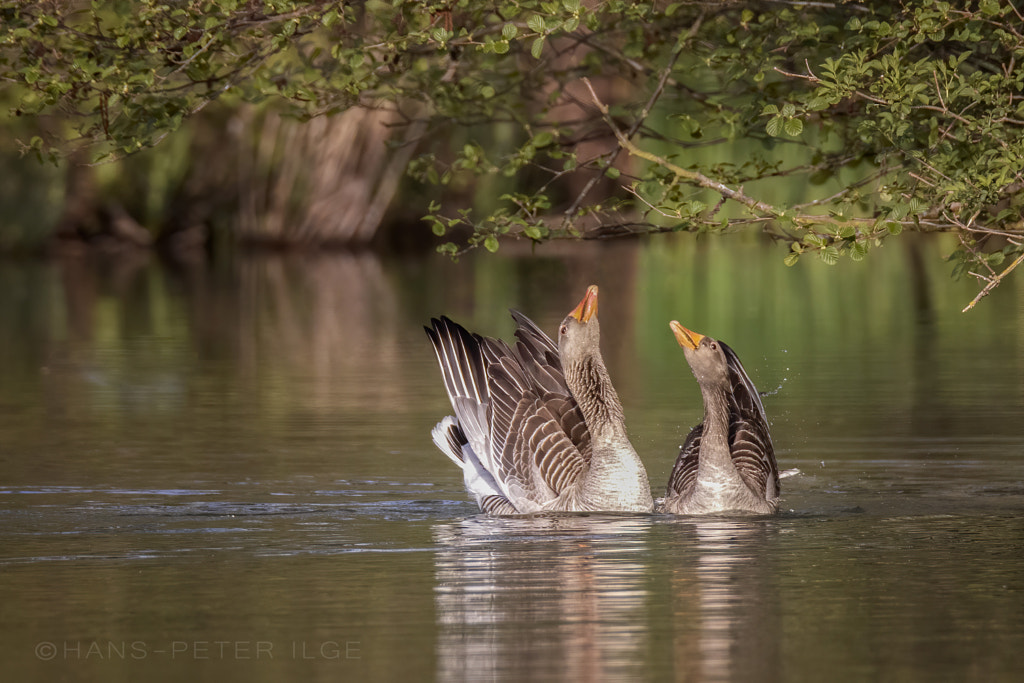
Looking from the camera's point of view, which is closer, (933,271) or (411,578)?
(411,578)

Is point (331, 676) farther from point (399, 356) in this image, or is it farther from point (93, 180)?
point (93, 180)

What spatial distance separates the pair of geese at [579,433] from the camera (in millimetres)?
11047

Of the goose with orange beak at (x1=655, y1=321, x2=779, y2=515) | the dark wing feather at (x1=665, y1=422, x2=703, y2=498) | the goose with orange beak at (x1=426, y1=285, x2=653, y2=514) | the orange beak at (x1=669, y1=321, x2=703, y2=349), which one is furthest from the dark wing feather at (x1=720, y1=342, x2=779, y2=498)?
the goose with orange beak at (x1=426, y1=285, x2=653, y2=514)

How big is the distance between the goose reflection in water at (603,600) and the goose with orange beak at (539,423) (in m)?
0.36

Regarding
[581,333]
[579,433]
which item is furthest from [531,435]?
[581,333]

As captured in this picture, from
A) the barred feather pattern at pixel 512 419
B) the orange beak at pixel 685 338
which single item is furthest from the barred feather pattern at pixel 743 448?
the barred feather pattern at pixel 512 419

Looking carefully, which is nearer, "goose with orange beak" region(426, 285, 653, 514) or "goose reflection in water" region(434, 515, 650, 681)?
"goose reflection in water" region(434, 515, 650, 681)

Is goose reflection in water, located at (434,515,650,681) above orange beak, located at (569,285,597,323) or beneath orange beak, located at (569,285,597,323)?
beneath

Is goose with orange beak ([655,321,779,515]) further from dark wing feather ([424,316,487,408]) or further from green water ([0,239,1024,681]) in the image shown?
dark wing feather ([424,316,487,408])

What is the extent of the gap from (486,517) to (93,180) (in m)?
33.1

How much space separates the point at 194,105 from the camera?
43.0 feet

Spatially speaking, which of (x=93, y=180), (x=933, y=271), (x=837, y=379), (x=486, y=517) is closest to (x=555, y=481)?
(x=486, y=517)

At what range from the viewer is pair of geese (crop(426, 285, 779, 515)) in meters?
11.0

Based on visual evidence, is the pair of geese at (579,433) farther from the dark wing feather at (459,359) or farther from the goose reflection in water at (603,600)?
the goose reflection in water at (603,600)
